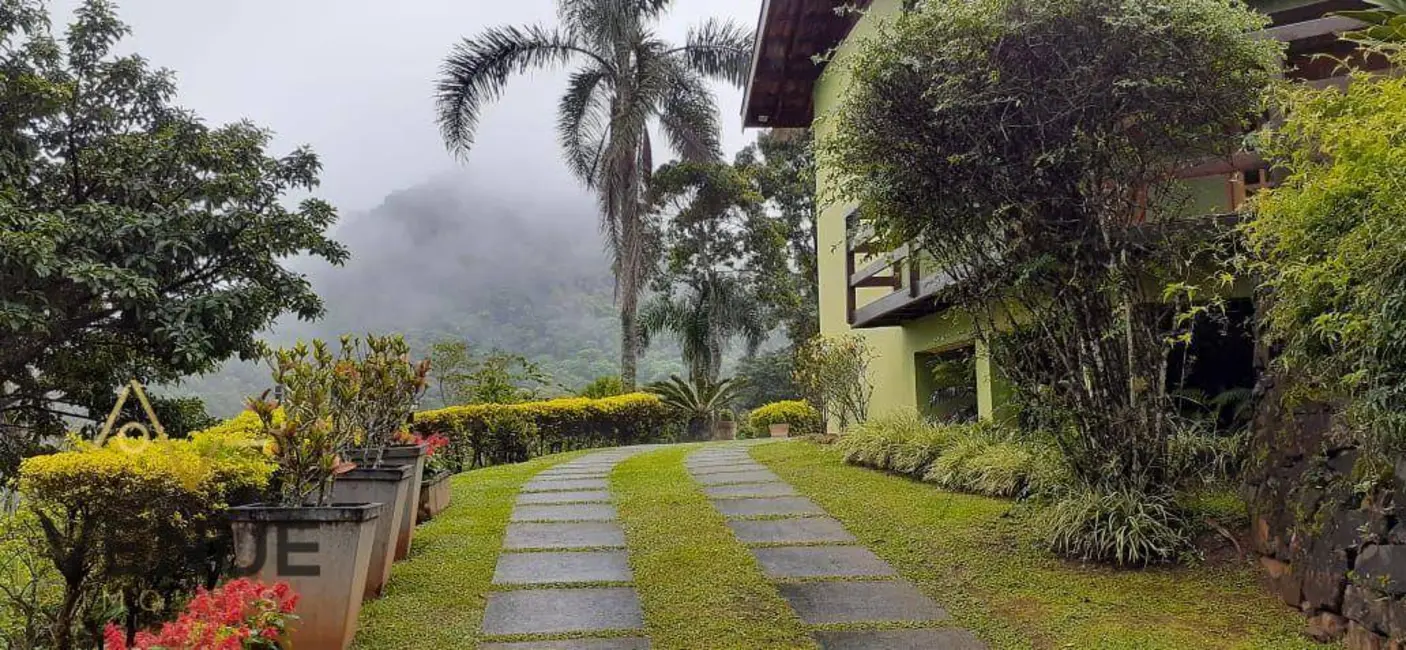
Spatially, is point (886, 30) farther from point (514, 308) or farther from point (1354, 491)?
point (514, 308)

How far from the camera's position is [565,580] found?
434 cm

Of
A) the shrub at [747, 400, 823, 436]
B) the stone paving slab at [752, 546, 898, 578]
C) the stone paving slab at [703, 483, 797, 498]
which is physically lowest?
the stone paving slab at [752, 546, 898, 578]

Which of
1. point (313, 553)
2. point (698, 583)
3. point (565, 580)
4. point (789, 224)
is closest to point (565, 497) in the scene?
point (565, 580)

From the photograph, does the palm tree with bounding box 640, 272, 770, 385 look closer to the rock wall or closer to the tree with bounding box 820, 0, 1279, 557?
the tree with bounding box 820, 0, 1279, 557

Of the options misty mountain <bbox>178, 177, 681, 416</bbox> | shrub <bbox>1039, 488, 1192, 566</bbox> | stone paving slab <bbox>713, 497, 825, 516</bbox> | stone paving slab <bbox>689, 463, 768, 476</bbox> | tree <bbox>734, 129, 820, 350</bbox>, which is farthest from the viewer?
misty mountain <bbox>178, 177, 681, 416</bbox>

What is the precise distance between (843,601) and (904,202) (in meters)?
2.37

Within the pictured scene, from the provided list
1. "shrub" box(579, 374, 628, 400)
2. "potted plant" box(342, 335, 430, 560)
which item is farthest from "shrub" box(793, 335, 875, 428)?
"potted plant" box(342, 335, 430, 560)

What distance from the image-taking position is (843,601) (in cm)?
396

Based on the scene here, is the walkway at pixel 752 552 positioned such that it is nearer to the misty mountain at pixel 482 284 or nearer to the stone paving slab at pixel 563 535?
the stone paving slab at pixel 563 535

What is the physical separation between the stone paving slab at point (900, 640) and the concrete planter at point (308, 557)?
6.21 feet

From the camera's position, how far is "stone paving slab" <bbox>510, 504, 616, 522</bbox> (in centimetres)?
593

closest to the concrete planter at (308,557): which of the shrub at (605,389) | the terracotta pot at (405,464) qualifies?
the terracotta pot at (405,464)

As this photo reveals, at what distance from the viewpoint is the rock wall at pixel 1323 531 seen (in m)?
2.99

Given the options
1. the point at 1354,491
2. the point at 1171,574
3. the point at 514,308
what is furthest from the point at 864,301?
the point at 514,308
